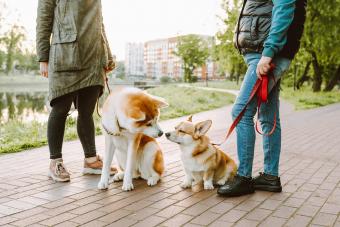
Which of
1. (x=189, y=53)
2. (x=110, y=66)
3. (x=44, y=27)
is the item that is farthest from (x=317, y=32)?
(x=189, y=53)

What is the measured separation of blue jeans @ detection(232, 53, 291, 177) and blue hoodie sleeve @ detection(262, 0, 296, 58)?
9.9 inches

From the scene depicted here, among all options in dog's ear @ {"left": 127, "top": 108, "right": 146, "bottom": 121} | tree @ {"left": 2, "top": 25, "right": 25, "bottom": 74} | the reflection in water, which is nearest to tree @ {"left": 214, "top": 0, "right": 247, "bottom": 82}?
the reflection in water

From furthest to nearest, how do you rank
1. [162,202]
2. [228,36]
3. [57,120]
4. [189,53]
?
[189,53]
[228,36]
[57,120]
[162,202]

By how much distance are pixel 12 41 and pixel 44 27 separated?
45.9 metres

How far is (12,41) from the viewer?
153 ft

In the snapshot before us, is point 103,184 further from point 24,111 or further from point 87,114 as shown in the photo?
point 24,111

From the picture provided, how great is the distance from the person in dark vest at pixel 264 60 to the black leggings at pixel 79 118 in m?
1.73

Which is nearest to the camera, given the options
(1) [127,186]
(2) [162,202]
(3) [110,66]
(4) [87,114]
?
(2) [162,202]

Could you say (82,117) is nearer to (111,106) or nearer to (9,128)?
(111,106)

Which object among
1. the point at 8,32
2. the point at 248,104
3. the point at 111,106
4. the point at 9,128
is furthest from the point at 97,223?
the point at 8,32

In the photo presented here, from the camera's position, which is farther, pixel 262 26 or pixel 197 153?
pixel 197 153

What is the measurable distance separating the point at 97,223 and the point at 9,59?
163 ft

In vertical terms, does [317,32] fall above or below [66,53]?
above

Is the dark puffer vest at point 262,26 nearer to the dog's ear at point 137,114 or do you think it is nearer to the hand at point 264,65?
the hand at point 264,65
